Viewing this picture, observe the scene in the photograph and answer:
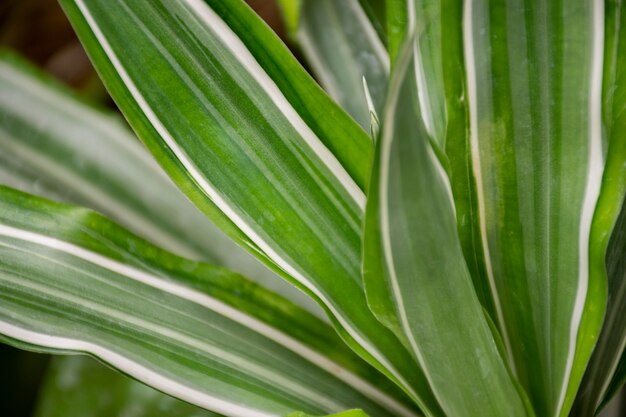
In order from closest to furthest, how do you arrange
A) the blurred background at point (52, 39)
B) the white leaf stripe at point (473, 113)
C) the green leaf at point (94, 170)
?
the white leaf stripe at point (473, 113) < the green leaf at point (94, 170) < the blurred background at point (52, 39)

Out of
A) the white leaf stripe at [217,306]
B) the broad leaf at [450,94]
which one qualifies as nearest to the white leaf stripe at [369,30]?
the broad leaf at [450,94]

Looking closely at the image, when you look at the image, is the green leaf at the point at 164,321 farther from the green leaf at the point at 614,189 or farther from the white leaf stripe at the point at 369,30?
the white leaf stripe at the point at 369,30

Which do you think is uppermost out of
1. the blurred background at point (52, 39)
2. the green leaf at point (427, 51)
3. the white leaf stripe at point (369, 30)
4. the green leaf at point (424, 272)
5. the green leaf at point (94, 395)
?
the blurred background at point (52, 39)

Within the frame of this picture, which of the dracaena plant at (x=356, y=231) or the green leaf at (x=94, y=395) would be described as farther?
the green leaf at (x=94, y=395)

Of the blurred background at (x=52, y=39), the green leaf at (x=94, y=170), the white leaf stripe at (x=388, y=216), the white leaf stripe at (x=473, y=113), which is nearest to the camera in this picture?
the white leaf stripe at (x=388, y=216)

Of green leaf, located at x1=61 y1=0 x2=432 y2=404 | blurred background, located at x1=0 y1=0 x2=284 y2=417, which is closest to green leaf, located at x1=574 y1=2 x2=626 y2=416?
green leaf, located at x1=61 y1=0 x2=432 y2=404

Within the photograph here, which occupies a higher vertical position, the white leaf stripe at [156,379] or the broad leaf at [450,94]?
the broad leaf at [450,94]

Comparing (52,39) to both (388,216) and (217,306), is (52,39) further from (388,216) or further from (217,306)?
(388,216)

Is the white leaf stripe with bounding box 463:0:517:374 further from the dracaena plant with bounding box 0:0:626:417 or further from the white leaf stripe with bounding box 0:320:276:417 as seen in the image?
the white leaf stripe with bounding box 0:320:276:417
